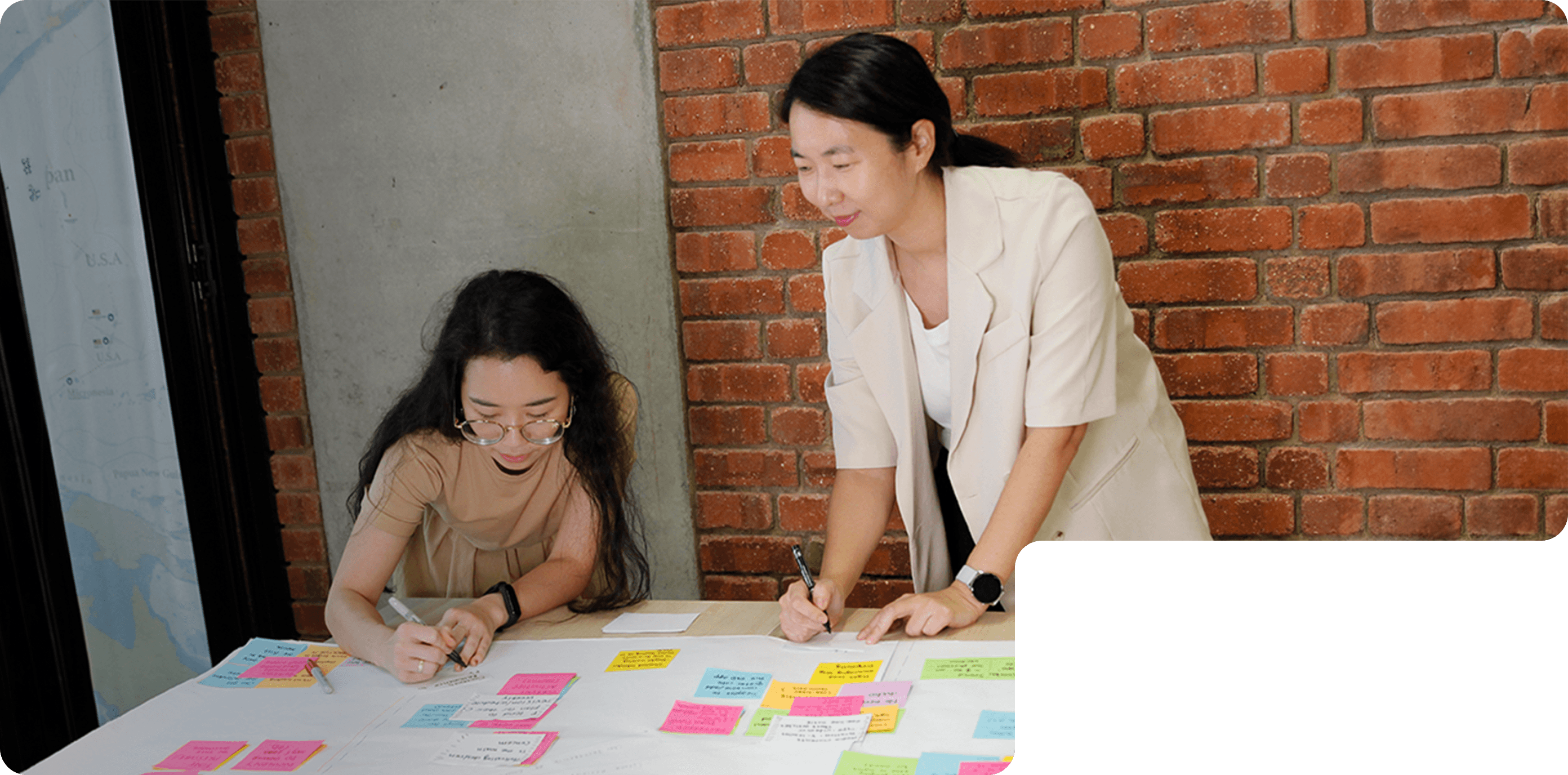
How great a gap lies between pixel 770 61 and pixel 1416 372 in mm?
1171

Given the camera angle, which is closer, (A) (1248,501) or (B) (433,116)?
(A) (1248,501)

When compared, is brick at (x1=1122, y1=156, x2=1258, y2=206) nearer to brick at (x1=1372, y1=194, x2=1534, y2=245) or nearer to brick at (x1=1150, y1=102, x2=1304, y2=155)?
brick at (x1=1150, y1=102, x2=1304, y2=155)

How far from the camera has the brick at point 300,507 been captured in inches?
86.4

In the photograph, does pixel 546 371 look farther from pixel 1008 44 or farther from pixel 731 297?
pixel 1008 44

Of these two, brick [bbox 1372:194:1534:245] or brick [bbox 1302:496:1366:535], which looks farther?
brick [bbox 1302:496:1366:535]

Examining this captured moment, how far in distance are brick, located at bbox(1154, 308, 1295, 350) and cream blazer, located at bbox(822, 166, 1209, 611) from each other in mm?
293

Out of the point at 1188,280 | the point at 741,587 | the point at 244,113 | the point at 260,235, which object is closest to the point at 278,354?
the point at 260,235

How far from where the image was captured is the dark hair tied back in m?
1.25

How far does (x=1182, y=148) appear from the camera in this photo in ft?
5.40

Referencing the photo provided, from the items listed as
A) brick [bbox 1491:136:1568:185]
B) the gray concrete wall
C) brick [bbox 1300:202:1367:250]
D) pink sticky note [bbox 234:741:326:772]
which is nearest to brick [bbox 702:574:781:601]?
the gray concrete wall

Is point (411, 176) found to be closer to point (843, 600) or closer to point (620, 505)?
point (620, 505)

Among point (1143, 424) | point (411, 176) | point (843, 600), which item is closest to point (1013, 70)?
point (1143, 424)

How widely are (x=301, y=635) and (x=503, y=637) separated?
1197 millimetres

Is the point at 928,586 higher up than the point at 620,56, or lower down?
lower down
